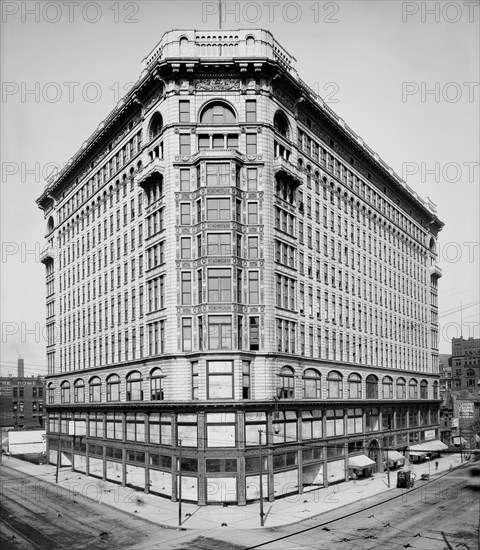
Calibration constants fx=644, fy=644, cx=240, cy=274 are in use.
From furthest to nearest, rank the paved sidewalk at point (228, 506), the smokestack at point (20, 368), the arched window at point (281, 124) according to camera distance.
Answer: the smokestack at point (20, 368) < the arched window at point (281, 124) < the paved sidewalk at point (228, 506)

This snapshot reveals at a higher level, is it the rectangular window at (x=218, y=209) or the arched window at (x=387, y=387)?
the rectangular window at (x=218, y=209)

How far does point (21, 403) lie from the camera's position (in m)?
162

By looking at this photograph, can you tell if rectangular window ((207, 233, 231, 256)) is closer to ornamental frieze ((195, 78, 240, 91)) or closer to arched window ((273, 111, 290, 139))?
arched window ((273, 111, 290, 139))

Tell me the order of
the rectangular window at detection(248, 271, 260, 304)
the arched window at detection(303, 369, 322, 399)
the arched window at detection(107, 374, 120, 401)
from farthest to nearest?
the arched window at detection(107, 374, 120, 401), the arched window at detection(303, 369, 322, 399), the rectangular window at detection(248, 271, 260, 304)

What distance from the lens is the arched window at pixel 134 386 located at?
65.1 meters

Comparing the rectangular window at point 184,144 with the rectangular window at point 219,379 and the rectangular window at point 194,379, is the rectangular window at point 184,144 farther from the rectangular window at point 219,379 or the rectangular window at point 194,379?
the rectangular window at point 219,379

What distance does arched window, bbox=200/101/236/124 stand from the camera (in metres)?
60.4

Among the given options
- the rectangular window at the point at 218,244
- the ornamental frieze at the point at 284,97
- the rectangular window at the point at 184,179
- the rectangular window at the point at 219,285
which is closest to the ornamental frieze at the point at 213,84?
the ornamental frieze at the point at 284,97

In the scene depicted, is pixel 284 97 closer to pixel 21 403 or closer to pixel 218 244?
pixel 218 244

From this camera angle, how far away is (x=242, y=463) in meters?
54.2

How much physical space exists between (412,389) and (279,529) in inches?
2158

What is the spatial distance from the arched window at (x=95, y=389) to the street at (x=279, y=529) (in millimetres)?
16289

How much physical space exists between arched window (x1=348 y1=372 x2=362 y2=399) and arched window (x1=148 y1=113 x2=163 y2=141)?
115 ft

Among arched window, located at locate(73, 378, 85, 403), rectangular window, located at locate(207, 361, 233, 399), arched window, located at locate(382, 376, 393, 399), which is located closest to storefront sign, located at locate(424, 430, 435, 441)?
arched window, located at locate(382, 376, 393, 399)
